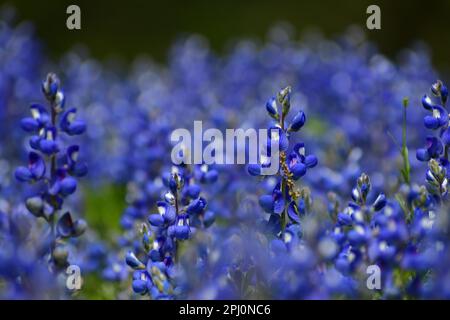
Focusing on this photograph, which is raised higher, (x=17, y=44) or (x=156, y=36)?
(x=156, y=36)

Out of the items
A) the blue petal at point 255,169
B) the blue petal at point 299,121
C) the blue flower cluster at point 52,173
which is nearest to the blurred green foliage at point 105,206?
the blue flower cluster at point 52,173

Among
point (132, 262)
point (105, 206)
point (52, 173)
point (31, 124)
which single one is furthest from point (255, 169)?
point (105, 206)

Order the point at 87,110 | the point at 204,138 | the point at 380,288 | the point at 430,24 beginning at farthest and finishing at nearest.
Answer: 1. the point at 430,24
2. the point at 87,110
3. the point at 204,138
4. the point at 380,288

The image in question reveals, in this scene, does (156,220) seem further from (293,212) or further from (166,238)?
(293,212)

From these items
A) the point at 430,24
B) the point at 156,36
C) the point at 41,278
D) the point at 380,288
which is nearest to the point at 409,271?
the point at 380,288

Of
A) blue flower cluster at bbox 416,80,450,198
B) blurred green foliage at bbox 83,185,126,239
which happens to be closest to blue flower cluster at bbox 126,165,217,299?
blue flower cluster at bbox 416,80,450,198
